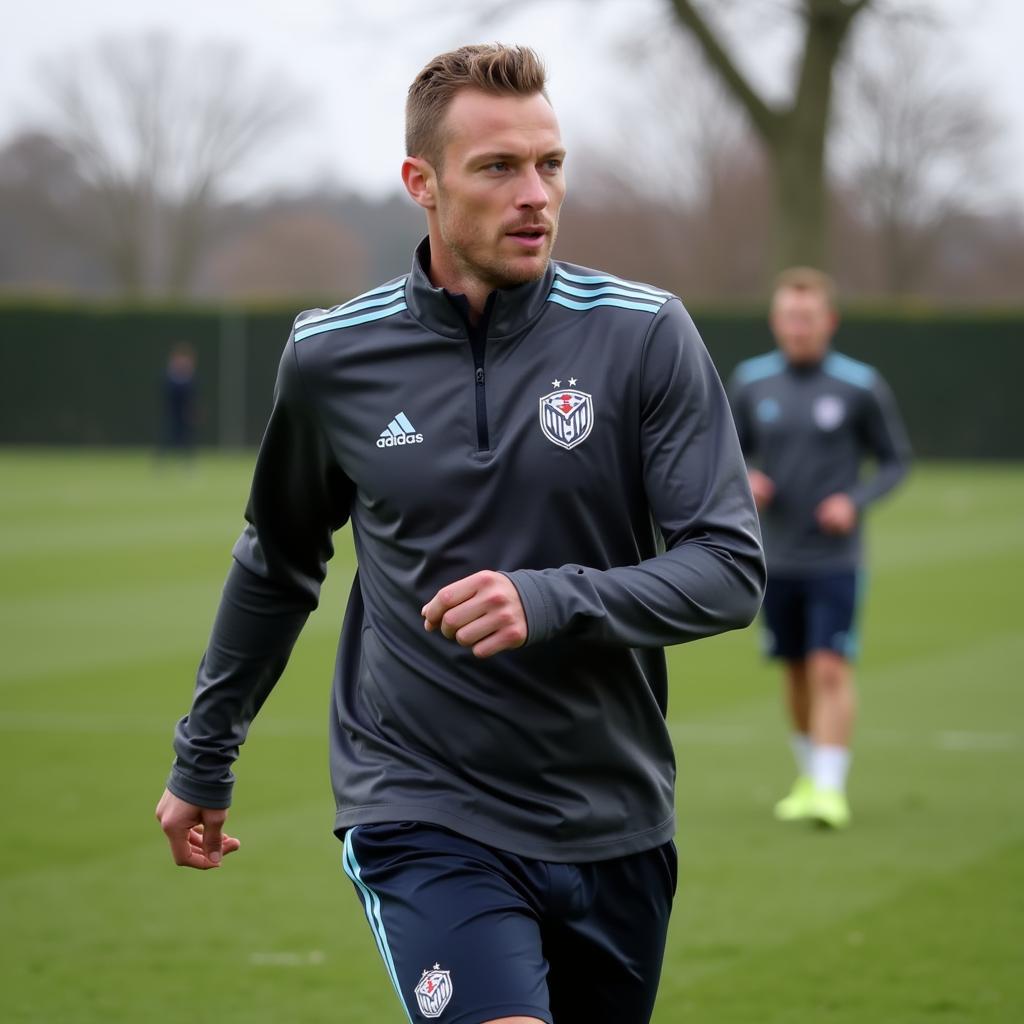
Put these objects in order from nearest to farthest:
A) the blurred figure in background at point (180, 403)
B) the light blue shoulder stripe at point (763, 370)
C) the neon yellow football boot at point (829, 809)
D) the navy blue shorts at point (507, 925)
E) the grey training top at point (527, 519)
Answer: the navy blue shorts at point (507, 925) < the grey training top at point (527, 519) < the neon yellow football boot at point (829, 809) < the light blue shoulder stripe at point (763, 370) < the blurred figure in background at point (180, 403)

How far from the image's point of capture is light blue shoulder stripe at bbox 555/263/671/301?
350 cm

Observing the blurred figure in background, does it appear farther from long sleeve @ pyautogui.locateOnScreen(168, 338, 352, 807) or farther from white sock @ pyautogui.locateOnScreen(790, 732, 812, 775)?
long sleeve @ pyautogui.locateOnScreen(168, 338, 352, 807)

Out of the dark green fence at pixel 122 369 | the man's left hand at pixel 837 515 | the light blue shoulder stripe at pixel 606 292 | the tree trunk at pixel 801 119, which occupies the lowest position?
the dark green fence at pixel 122 369

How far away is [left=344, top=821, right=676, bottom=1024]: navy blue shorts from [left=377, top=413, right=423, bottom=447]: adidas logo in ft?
2.24

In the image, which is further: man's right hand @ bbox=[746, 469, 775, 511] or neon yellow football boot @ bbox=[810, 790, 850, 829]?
man's right hand @ bbox=[746, 469, 775, 511]

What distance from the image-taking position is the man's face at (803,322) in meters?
8.79

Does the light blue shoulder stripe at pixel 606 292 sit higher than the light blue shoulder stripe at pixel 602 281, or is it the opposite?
the light blue shoulder stripe at pixel 602 281

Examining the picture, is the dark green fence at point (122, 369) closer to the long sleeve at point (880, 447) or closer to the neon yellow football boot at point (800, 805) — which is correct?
the long sleeve at point (880, 447)

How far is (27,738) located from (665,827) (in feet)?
24.1

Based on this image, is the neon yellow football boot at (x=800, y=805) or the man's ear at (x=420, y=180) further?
the neon yellow football boot at (x=800, y=805)

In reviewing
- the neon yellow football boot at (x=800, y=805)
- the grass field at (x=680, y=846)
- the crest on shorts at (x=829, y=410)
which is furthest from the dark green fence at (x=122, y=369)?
the neon yellow football boot at (x=800, y=805)

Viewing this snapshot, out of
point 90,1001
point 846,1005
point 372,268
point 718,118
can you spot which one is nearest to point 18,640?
point 90,1001

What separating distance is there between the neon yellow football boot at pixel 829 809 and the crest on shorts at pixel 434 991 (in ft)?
17.3

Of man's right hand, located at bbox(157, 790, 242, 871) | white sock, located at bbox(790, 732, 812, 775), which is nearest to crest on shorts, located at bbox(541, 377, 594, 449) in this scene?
man's right hand, located at bbox(157, 790, 242, 871)
